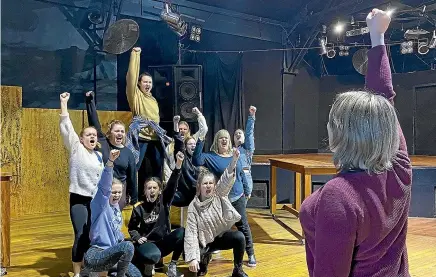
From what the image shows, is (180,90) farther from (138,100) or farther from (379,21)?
(379,21)

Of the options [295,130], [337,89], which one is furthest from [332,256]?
[337,89]

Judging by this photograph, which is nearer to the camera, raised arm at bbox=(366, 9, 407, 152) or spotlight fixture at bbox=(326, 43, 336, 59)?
raised arm at bbox=(366, 9, 407, 152)

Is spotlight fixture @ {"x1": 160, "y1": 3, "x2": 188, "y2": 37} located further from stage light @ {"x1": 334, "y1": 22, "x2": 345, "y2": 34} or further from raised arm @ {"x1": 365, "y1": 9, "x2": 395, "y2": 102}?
raised arm @ {"x1": 365, "y1": 9, "x2": 395, "y2": 102}

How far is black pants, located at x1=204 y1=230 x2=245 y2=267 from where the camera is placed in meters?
3.22

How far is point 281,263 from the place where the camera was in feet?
12.3

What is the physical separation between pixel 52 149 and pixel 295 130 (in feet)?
16.2

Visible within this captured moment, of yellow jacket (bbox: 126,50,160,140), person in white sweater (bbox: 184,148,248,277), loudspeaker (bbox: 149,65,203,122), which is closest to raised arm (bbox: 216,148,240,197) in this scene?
person in white sweater (bbox: 184,148,248,277)

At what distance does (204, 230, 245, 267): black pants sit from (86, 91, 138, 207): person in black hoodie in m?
0.85

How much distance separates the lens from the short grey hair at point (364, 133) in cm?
96

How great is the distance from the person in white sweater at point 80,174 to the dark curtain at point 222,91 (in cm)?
475

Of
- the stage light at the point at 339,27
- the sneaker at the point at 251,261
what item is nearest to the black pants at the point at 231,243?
the sneaker at the point at 251,261

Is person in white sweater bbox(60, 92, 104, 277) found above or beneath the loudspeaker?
beneath

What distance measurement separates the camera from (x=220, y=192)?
3.28 meters

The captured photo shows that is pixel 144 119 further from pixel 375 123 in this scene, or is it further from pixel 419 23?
pixel 419 23
